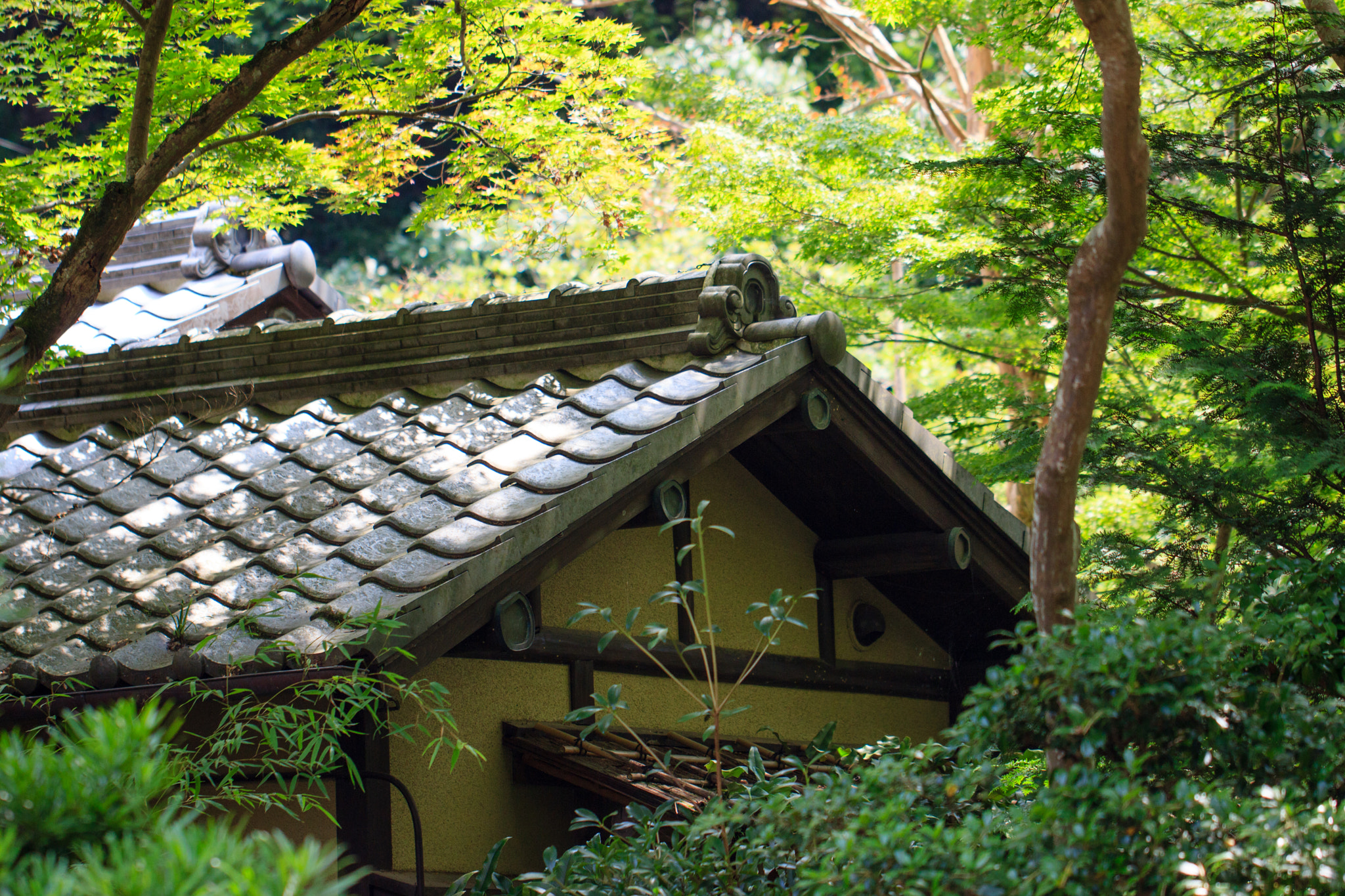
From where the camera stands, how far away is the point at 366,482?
4.46 metres

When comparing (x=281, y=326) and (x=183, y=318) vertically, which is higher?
(x=183, y=318)

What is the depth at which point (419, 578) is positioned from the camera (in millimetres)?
3402

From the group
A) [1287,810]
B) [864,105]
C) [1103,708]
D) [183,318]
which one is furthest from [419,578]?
[864,105]

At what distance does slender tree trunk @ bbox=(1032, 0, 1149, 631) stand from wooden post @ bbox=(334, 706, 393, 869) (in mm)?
2157

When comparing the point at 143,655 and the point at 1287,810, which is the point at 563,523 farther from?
the point at 1287,810

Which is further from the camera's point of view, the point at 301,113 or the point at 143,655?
the point at 301,113

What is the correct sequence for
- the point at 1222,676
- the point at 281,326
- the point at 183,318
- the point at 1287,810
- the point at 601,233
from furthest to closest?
the point at 601,233, the point at 183,318, the point at 281,326, the point at 1222,676, the point at 1287,810

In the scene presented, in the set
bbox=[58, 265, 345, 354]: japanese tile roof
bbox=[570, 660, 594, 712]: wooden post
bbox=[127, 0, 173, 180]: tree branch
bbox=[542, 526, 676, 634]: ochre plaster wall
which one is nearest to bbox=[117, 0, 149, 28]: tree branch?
bbox=[127, 0, 173, 180]: tree branch

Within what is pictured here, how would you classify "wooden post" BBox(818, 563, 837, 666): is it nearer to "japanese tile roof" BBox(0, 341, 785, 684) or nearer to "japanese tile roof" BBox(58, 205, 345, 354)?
"japanese tile roof" BBox(0, 341, 785, 684)

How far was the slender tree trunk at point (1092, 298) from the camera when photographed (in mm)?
3225

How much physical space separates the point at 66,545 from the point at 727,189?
24.7 ft

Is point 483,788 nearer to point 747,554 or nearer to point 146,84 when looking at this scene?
point 747,554

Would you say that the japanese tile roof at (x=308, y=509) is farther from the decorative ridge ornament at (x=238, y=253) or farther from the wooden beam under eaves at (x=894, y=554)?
the decorative ridge ornament at (x=238, y=253)

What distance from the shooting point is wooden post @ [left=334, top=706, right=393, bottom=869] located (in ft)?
12.4
